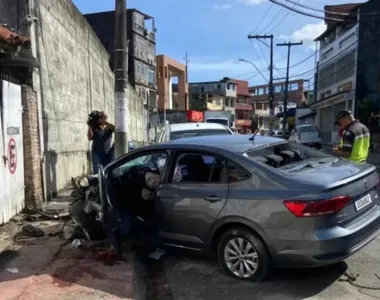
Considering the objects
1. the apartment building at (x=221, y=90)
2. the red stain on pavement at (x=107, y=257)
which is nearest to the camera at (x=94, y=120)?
the red stain on pavement at (x=107, y=257)

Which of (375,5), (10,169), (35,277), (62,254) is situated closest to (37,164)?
(10,169)

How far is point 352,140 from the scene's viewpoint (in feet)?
21.8

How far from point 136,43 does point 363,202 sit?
4066 centimetres

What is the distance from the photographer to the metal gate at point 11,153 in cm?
651

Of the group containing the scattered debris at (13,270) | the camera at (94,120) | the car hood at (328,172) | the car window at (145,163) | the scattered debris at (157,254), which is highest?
the camera at (94,120)

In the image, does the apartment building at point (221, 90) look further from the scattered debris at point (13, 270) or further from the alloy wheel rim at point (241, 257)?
the alloy wheel rim at point (241, 257)

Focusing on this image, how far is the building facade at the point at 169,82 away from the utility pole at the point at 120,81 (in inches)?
1710

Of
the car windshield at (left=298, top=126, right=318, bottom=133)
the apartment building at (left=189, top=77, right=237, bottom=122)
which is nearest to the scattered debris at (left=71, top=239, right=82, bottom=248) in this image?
the car windshield at (left=298, top=126, right=318, bottom=133)

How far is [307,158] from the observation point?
5281 mm

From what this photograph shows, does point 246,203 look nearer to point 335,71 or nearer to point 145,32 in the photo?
point 335,71

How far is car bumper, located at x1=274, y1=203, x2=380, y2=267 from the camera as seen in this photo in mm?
4090

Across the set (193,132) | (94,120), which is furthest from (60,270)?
(193,132)

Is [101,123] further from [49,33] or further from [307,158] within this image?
[307,158]

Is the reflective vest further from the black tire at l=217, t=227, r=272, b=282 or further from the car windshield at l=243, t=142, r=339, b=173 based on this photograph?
the black tire at l=217, t=227, r=272, b=282
